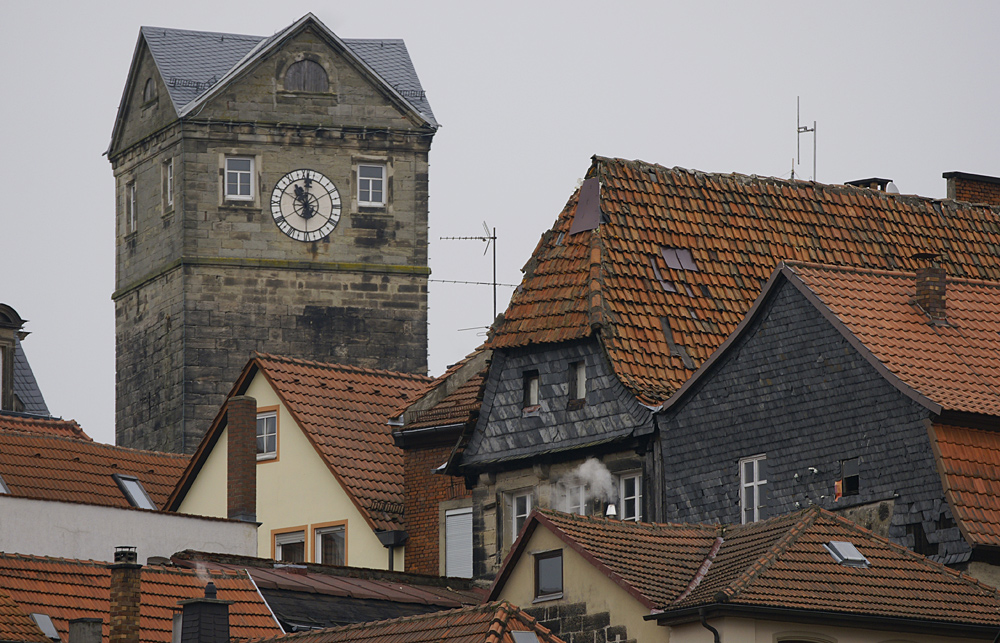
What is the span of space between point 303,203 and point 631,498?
35.0 m

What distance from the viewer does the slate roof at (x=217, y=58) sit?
78688mm

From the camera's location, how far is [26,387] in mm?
70562

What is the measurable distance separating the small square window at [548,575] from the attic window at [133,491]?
59.0ft

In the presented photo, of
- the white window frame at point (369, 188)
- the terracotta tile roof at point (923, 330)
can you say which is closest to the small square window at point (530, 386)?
the terracotta tile roof at point (923, 330)

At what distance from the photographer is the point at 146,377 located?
79062 millimetres

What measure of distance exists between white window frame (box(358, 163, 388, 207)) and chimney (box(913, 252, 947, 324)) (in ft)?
125

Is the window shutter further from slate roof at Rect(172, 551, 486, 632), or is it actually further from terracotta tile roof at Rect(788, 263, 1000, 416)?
terracotta tile roof at Rect(788, 263, 1000, 416)

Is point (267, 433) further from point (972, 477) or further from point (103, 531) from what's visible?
point (972, 477)

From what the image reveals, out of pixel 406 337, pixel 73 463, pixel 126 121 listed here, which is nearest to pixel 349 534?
pixel 73 463

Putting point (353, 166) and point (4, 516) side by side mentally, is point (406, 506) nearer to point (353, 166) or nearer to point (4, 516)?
point (4, 516)

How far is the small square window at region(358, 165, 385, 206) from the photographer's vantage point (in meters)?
79.3

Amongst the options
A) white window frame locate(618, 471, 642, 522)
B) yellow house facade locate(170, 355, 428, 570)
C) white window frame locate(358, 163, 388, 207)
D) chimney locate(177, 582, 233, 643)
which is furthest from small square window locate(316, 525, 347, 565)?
white window frame locate(358, 163, 388, 207)

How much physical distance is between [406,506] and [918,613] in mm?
16476

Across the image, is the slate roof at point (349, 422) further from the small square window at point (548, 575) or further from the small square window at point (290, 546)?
the small square window at point (548, 575)
